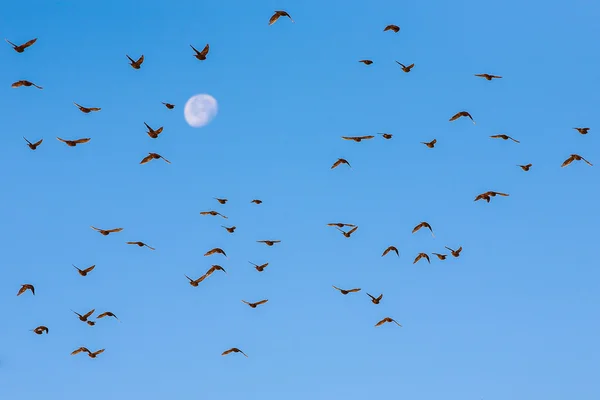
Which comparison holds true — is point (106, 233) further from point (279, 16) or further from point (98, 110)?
point (279, 16)

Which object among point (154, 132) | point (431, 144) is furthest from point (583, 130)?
point (154, 132)

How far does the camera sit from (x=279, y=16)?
6266 centimetres

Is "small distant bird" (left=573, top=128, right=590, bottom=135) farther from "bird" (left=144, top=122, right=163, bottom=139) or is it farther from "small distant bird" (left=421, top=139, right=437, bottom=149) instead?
"bird" (left=144, top=122, right=163, bottom=139)

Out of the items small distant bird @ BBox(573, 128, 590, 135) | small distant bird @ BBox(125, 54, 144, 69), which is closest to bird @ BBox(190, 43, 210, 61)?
small distant bird @ BBox(125, 54, 144, 69)

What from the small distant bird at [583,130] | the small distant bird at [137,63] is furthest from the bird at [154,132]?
the small distant bird at [583,130]

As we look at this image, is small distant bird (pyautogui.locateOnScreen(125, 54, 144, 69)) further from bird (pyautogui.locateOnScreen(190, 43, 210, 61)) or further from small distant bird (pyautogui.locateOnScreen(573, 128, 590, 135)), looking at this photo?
small distant bird (pyautogui.locateOnScreen(573, 128, 590, 135))

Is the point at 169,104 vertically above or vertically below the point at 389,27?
below

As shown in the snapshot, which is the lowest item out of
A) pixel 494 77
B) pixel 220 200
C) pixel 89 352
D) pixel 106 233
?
pixel 89 352

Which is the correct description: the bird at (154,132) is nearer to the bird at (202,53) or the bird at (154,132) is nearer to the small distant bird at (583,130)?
the bird at (202,53)

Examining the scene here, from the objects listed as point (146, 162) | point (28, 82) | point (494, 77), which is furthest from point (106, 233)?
point (494, 77)

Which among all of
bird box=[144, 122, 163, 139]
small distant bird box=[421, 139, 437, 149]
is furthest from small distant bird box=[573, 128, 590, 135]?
bird box=[144, 122, 163, 139]

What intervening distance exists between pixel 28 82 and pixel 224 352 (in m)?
23.9

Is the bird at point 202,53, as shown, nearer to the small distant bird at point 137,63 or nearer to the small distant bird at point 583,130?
the small distant bird at point 137,63

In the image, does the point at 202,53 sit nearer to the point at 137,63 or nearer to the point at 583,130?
the point at 137,63
